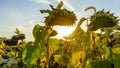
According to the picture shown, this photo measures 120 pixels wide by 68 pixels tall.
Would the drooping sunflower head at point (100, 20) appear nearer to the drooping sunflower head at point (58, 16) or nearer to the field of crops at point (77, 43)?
the field of crops at point (77, 43)

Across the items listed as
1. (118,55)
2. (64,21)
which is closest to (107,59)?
(118,55)

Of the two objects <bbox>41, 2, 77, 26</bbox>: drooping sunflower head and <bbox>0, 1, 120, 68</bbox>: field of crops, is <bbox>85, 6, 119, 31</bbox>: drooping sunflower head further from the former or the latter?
<bbox>41, 2, 77, 26</bbox>: drooping sunflower head

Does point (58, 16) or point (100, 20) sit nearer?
point (100, 20)

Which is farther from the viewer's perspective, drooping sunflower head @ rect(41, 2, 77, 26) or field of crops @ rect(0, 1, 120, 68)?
drooping sunflower head @ rect(41, 2, 77, 26)

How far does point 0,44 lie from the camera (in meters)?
7.66

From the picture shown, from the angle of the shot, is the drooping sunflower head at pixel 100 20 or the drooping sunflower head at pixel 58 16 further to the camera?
the drooping sunflower head at pixel 58 16

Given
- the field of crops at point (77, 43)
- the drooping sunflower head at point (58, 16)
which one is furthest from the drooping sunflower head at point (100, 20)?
the drooping sunflower head at point (58, 16)

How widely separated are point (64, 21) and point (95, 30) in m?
0.33

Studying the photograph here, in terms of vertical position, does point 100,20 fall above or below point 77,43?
above

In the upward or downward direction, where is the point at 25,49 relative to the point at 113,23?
downward

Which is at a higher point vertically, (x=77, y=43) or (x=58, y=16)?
(x=58, y=16)

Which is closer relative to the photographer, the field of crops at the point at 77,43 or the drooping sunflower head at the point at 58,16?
the field of crops at the point at 77,43

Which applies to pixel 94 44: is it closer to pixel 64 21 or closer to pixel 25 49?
pixel 64 21

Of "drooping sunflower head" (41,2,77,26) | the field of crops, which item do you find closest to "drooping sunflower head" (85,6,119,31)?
the field of crops
